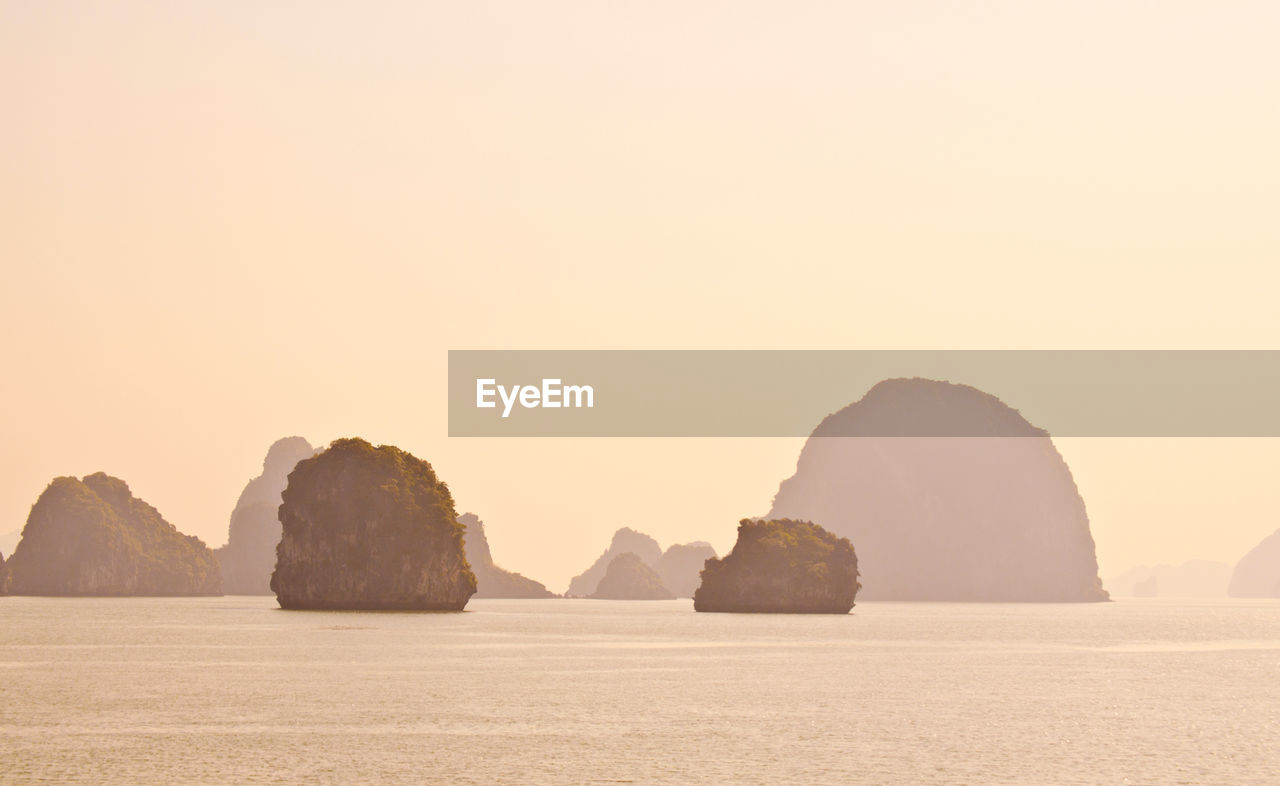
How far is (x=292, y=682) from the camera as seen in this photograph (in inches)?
2554

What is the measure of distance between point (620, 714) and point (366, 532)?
13304 cm

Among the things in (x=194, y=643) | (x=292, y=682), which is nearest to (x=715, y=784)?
(x=292, y=682)

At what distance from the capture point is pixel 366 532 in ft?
592

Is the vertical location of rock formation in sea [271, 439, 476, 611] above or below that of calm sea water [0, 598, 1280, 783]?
above

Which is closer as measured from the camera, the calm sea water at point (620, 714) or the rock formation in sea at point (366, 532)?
the calm sea water at point (620, 714)

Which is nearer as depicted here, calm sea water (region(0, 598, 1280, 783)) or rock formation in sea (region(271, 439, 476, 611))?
calm sea water (region(0, 598, 1280, 783))

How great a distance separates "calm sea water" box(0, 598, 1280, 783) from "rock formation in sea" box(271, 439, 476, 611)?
2981 inches

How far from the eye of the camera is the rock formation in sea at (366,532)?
181m

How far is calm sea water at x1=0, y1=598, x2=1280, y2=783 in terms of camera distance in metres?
37.9

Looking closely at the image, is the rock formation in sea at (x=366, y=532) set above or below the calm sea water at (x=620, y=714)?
above

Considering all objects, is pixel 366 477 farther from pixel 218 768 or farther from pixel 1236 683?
pixel 218 768

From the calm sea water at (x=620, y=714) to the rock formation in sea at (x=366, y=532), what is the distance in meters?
75.7

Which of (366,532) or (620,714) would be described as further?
(366,532)

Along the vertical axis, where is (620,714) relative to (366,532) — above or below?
below
